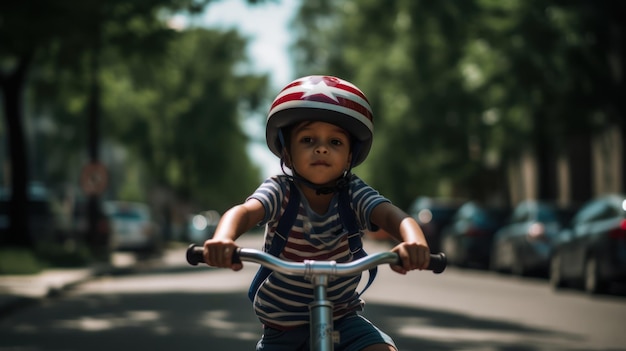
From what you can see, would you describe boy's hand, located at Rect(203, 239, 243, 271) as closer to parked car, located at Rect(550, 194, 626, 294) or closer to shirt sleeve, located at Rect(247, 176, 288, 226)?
shirt sleeve, located at Rect(247, 176, 288, 226)

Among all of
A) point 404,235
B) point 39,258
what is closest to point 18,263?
point 39,258

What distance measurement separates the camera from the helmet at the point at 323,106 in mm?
4004

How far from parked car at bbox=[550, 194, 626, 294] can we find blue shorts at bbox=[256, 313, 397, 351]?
Result: 12.7 m

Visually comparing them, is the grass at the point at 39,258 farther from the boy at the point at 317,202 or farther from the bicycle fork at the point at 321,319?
the bicycle fork at the point at 321,319

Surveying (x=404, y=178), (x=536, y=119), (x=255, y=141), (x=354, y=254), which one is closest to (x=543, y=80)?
(x=536, y=119)

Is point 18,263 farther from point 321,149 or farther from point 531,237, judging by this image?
point 321,149

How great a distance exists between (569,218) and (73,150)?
89.8 feet

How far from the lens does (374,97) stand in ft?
130

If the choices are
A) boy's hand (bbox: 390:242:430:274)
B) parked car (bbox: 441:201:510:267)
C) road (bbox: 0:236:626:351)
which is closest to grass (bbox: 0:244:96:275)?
road (bbox: 0:236:626:351)

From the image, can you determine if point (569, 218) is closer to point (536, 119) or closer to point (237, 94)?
point (536, 119)

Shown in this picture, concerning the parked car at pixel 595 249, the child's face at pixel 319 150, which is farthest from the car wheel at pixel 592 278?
the child's face at pixel 319 150

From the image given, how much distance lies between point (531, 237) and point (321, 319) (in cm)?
1927

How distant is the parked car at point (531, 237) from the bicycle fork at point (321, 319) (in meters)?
18.1

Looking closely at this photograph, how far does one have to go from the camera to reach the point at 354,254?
169 inches
